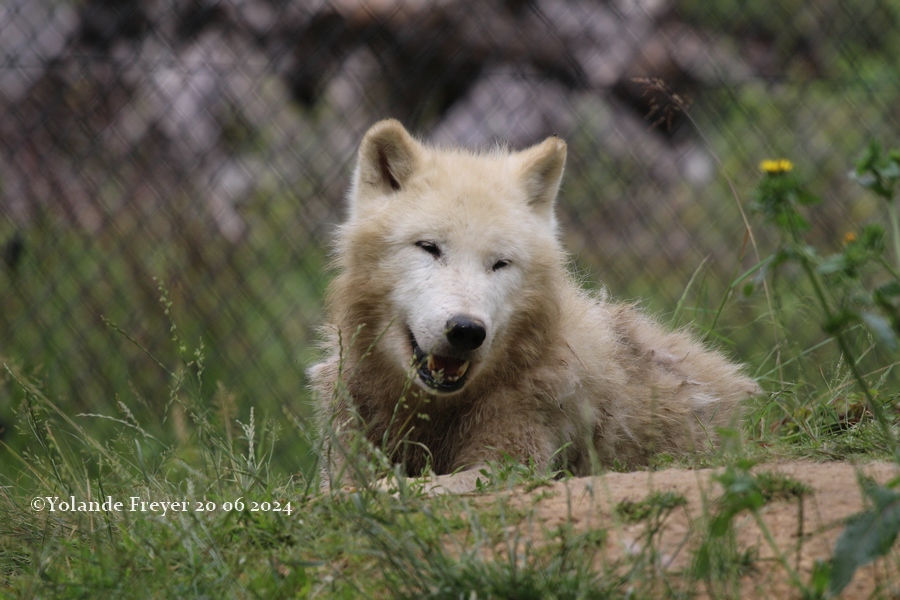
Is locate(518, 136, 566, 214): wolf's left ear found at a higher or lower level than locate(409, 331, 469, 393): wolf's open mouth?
higher

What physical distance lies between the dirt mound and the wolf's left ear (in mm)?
1598

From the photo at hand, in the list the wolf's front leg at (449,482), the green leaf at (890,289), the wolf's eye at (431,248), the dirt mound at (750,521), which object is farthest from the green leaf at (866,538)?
the wolf's eye at (431,248)

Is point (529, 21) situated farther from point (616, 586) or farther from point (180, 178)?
point (616, 586)

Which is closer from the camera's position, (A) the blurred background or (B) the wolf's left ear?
(B) the wolf's left ear

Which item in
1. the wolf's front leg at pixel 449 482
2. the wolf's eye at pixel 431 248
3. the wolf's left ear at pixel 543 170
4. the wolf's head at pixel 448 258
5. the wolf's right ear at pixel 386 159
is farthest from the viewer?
the wolf's left ear at pixel 543 170

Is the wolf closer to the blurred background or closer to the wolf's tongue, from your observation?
the wolf's tongue

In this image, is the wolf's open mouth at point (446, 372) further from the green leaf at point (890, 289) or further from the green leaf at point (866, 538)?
the green leaf at point (866, 538)

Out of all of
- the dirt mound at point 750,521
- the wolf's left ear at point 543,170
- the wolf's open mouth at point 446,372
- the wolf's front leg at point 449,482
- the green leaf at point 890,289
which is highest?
the green leaf at point 890,289

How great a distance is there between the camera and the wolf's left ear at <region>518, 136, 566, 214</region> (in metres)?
4.05

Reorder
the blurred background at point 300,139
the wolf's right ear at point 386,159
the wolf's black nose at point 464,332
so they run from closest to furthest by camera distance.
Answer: the wolf's black nose at point 464,332, the wolf's right ear at point 386,159, the blurred background at point 300,139

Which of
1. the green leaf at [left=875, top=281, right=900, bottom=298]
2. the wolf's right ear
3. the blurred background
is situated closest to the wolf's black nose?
the wolf's right ear

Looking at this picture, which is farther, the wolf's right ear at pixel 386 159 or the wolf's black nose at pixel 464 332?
the wolf's right ear at pixel 386 159

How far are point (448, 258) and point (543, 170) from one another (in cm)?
76

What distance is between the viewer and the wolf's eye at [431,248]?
364 centimetres
